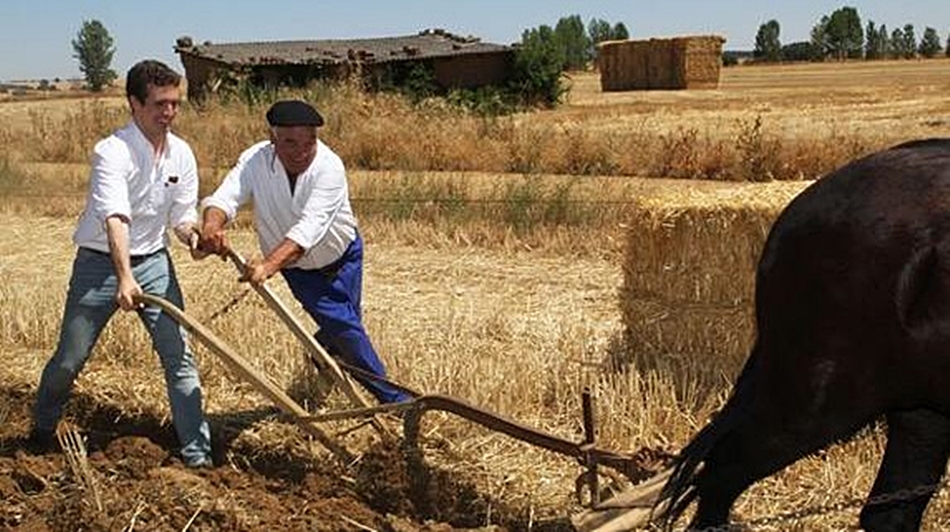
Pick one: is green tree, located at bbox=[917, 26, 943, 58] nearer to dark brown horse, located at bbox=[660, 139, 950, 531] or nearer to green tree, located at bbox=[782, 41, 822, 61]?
green tree, located at bbox=[782, 41, 822, 61]

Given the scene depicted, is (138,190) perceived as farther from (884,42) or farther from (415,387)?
(884,42)

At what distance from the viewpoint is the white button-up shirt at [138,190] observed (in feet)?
18.2

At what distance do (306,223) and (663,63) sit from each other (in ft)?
146

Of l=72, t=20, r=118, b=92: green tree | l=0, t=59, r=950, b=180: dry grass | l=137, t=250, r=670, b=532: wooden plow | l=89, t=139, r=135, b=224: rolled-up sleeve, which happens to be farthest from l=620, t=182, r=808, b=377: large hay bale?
l=72, t=20, r=118, b=92: green tree

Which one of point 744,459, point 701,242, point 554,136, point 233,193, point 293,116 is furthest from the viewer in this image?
point 554,136

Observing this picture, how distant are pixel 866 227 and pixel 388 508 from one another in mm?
2659

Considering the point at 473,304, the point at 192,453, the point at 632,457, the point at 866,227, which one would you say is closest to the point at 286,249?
the point at 192,453

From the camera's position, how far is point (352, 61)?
27.7m

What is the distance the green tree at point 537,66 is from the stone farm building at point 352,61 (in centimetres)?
39

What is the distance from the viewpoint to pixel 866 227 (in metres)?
3.96

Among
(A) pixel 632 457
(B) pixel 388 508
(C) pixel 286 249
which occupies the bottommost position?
(B) pixel 388 508

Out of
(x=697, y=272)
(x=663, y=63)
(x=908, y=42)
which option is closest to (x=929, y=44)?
(x=908, y=42)

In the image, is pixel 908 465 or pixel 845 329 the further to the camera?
pixel 908 465

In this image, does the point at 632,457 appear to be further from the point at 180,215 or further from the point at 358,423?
the point at 180,215
